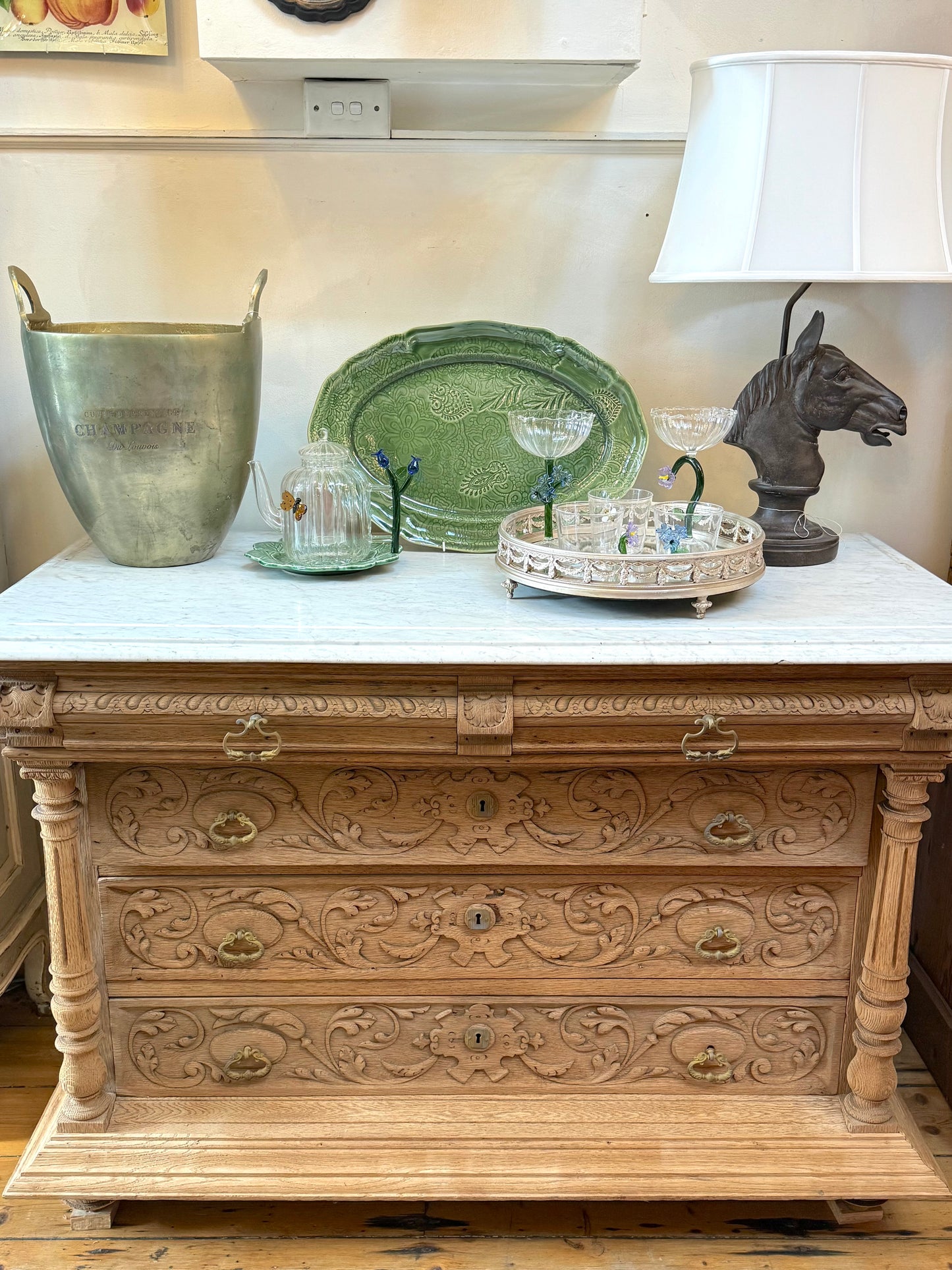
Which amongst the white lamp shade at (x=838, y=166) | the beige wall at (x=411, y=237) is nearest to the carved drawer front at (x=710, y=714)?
the white lamp shade at (x=838, y=166)

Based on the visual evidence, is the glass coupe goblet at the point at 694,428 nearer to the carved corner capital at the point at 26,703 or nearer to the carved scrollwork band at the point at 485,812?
the carved scrollwork band at the point at 485,812

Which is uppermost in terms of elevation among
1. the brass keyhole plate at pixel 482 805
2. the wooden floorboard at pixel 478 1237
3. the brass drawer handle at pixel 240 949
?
the brass keyhole plate at pixel 482 805

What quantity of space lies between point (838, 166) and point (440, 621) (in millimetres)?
826

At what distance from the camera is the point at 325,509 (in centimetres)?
167

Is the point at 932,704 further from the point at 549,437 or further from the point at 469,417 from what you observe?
the point at 469,417

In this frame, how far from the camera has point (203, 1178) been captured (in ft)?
4.99

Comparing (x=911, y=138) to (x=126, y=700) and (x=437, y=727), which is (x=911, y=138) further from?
(x=126, y=700)

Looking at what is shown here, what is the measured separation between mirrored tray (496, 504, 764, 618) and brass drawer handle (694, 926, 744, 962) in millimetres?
481

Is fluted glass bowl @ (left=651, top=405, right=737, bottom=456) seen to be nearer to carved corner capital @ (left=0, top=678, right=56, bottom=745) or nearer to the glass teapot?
the glass teapot

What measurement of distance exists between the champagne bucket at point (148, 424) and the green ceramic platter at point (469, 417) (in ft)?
0.64

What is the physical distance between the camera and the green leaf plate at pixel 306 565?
63.3 inches

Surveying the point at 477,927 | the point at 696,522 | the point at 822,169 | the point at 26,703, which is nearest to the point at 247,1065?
the point at 477,927

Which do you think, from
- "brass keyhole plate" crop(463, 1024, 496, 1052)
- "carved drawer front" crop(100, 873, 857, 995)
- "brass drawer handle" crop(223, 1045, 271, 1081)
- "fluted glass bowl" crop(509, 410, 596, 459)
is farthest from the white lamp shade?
"brass drawer handle" crop(223, 1045, 271, 1081)

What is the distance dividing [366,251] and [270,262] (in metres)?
0.17
